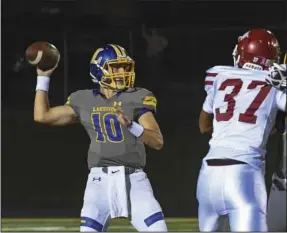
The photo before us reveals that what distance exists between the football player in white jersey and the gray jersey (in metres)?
0.43

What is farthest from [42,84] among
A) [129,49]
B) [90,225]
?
[129,49]

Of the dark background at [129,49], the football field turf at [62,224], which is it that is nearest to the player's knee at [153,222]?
the football field turf at [62,224]

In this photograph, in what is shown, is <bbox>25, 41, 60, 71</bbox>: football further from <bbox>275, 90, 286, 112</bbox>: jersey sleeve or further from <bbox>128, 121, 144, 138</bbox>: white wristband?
<bbox>275, 90, 286, 112</bbox>: jersey sleeve

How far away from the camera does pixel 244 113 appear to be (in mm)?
3854

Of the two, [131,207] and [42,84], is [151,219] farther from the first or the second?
[42,84]

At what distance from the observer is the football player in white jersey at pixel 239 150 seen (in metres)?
3.79

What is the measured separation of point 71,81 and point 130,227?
5726 mm

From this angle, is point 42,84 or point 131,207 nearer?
point 131,207

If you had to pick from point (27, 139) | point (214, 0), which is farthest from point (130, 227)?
point (214, 0)

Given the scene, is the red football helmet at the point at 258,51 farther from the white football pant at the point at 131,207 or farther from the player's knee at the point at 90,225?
the player's knee at the point at 90,225

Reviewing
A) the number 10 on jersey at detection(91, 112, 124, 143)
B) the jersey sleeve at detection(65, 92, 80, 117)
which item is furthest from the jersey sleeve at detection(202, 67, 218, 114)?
the jersey sleeve at detection(65, 92, 80, 117)

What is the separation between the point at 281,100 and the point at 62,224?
2.75m

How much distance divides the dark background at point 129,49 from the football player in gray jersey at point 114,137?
15.7 ft

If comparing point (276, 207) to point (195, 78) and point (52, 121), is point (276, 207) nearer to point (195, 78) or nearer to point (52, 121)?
point (52, 121)
